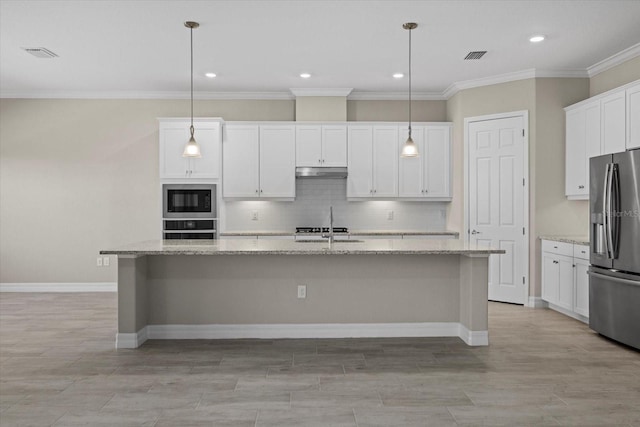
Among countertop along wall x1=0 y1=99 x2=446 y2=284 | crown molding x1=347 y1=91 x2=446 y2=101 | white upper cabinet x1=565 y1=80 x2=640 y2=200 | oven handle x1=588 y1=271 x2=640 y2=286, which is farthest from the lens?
crown molding x1=347 y1=91 x2=446 y2=101

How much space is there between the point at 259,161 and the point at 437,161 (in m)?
2.41

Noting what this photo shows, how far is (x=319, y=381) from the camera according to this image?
10.5ft

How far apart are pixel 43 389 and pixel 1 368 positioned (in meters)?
0.68

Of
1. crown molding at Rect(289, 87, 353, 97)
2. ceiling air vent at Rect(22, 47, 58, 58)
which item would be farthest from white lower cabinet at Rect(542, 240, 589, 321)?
ceiling air vent at Rect(22, 47, 58, 58)

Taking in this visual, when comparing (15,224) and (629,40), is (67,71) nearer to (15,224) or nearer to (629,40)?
(15,224)

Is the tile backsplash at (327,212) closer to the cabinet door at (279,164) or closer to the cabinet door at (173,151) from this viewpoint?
the cabinet door at (279,164)

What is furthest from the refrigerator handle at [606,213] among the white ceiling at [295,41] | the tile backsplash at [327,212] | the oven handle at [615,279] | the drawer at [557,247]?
the tile backsplash at [327,212]

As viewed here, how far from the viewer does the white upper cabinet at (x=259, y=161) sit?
250 inches

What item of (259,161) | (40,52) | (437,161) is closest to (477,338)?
(437,161)

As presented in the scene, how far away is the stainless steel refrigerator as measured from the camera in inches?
152

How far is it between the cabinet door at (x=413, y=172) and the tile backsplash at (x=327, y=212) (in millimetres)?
358

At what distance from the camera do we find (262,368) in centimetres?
346

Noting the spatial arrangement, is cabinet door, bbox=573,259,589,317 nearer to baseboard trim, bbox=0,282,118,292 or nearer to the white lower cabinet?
the white lower cabinet

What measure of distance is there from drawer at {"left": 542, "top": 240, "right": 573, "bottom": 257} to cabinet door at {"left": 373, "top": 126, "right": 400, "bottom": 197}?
1955 mm
